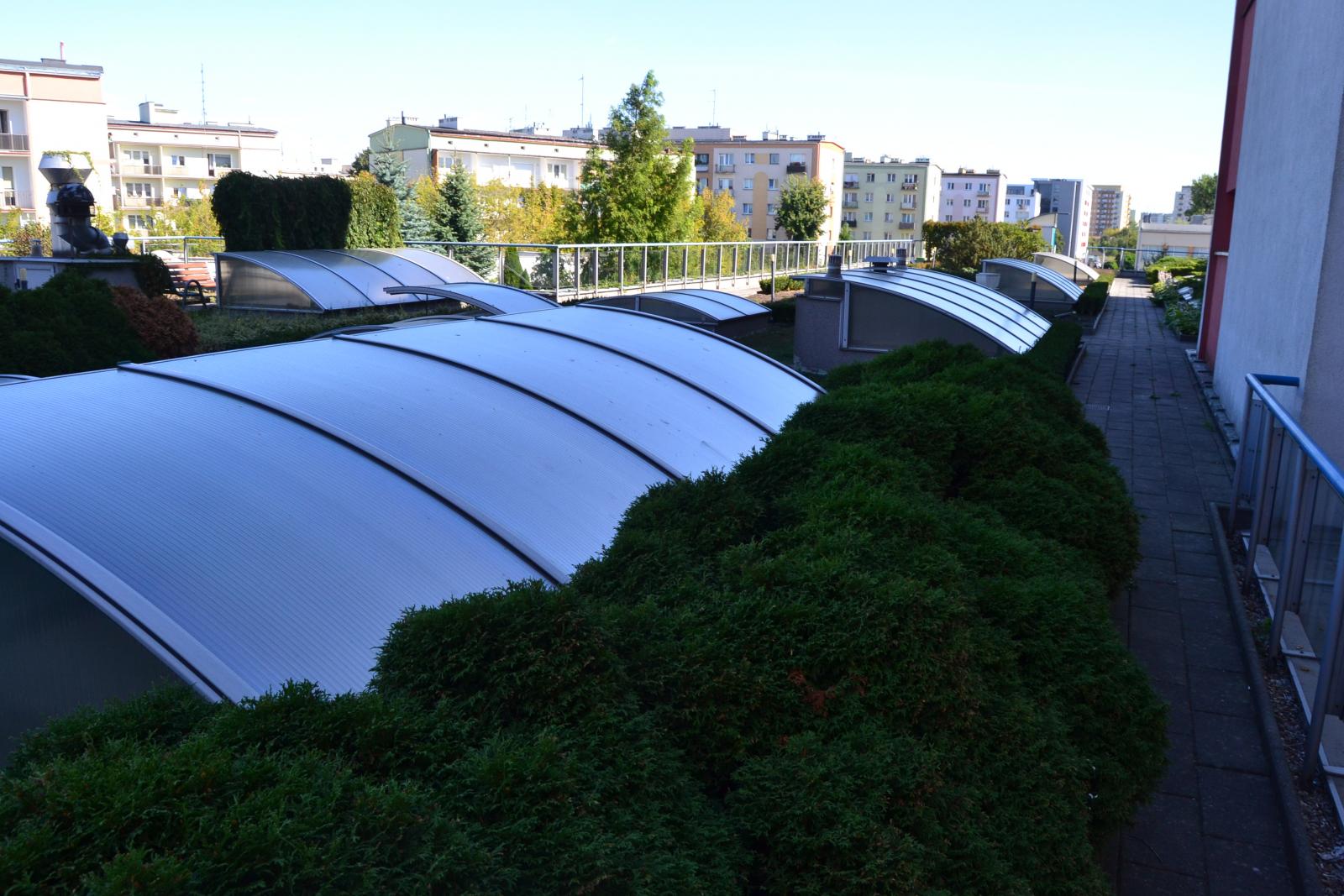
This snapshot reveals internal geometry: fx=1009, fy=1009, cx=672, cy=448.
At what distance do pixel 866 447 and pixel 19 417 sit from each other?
423 centimetres

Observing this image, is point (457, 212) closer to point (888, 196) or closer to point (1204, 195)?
point (888, 196)

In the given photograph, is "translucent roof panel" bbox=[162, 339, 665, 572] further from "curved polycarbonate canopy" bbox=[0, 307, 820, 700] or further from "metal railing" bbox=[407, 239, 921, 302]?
"metal railing" bbox=[407, 239, 921, 302]

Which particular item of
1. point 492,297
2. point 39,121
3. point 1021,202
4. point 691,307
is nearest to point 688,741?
point 492,297

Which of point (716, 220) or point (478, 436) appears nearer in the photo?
point (478, 436)

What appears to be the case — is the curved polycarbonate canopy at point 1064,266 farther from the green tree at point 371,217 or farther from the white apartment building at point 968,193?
the white apartment building at point 968,193

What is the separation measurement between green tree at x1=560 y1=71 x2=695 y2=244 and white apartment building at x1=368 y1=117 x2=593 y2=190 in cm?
2730

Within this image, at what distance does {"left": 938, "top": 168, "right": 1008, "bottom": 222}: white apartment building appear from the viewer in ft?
439

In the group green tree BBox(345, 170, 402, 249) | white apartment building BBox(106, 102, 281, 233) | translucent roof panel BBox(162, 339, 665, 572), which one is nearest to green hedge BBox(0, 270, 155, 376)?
translucent roof panel BBox(162, 339, 665, 572)

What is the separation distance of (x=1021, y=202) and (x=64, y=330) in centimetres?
17422

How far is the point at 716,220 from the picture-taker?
65125mm

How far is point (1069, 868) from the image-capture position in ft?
11.5

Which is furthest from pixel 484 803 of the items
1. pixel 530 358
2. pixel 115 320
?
pixel 115 320

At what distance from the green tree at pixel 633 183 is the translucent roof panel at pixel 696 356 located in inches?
1196

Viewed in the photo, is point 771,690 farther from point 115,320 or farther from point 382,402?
point 115,320
